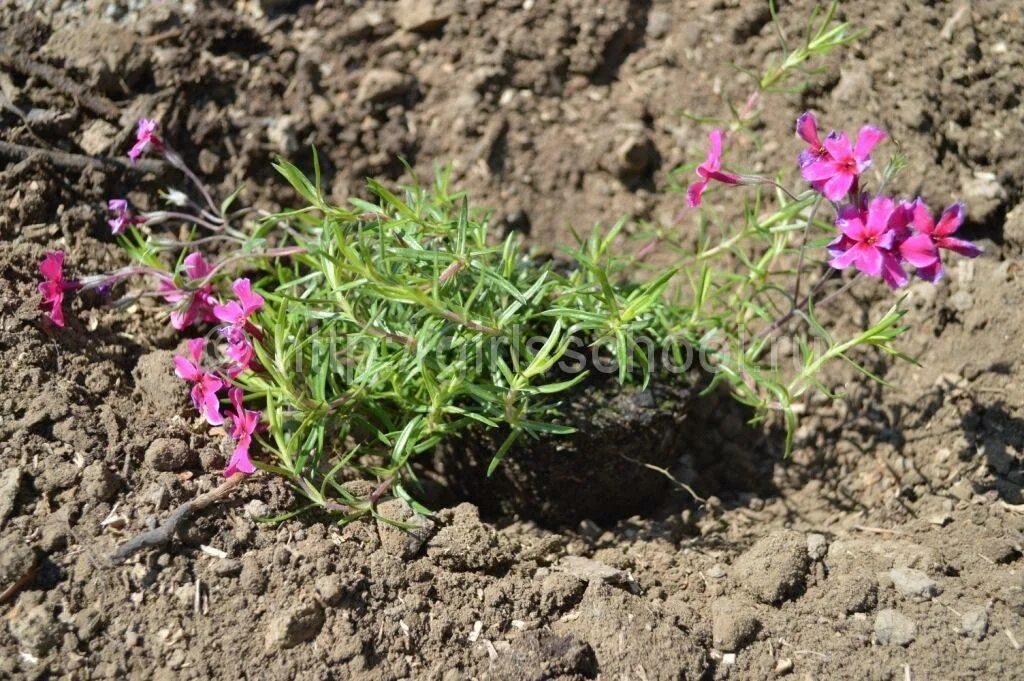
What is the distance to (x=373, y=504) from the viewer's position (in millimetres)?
2516

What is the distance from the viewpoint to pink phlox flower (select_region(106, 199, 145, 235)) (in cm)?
288

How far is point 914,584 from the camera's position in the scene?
7.79 ft

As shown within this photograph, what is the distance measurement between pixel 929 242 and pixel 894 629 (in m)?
1.03

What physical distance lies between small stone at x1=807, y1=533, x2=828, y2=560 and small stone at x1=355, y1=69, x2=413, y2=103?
2.48 m

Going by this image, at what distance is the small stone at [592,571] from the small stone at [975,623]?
89cm

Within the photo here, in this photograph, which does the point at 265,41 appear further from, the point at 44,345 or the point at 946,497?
the point at 946,497

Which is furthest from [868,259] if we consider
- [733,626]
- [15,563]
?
[15,563]

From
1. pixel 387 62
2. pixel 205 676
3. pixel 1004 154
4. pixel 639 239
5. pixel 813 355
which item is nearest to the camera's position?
pixel 205 676

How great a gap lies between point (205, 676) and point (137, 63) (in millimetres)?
2472

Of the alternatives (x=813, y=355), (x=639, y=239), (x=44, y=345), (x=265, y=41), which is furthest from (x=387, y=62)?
(x=813, y=355)

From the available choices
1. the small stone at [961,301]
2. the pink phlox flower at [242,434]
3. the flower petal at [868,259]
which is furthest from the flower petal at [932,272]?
the pink phlox flower at [242,434]

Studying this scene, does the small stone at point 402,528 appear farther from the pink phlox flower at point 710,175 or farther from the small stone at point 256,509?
the pink phlox flower at point 710,175

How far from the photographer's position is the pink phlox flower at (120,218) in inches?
113

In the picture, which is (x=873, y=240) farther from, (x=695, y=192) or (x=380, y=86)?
(x=380, y=86)
